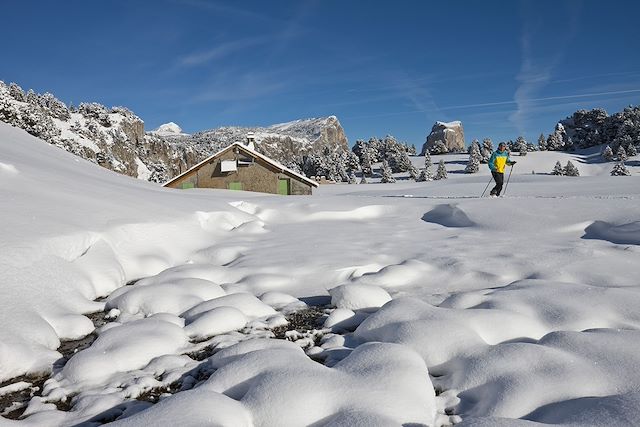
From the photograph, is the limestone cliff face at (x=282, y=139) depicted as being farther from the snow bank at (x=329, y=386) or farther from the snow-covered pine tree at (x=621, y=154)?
the snow bank at (x=329, y=386)

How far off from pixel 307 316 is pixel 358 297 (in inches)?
23.9

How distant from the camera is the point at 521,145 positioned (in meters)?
68.8

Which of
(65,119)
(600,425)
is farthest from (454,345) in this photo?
(65,119)

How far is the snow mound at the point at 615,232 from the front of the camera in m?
6.34

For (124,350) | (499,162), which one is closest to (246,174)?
(499,162)

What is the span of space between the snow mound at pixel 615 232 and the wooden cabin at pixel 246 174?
20.0 metres

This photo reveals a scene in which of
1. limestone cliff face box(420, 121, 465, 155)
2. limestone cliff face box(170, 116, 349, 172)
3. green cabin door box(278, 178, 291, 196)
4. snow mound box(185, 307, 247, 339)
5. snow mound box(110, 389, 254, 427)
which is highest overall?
limestone cliff face box(170, 116, 349, 172)

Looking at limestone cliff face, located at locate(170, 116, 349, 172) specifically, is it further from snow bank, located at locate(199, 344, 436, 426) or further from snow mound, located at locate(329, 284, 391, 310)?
snow bank, located at locate(199, 344, 436, 426)

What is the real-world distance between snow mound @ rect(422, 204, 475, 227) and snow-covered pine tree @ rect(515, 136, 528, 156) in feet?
214

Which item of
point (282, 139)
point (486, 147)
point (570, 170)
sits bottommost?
point (570, 170)

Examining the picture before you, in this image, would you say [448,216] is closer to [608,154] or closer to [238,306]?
[238,306]

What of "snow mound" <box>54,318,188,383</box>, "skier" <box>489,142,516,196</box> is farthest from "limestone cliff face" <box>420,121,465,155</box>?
"snow mound" <box>54,318,188,383</box>

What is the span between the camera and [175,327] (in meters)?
3.60

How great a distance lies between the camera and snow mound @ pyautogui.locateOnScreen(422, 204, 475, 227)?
28.8 ft
